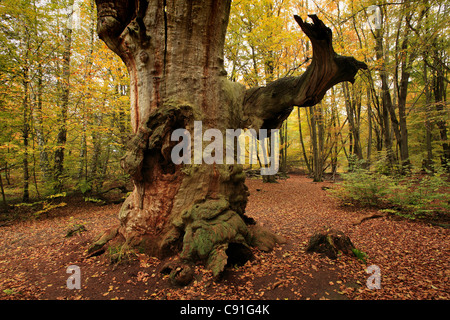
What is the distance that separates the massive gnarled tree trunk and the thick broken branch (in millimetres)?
15

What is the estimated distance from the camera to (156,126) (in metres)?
2.80

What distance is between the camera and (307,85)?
286 centimetres

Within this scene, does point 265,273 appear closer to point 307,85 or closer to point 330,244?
point 330,244

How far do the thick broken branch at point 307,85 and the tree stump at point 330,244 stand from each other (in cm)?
205

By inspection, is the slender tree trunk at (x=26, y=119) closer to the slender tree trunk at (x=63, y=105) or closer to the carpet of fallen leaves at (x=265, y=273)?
the slender tree trunk at (x=63, y=105)

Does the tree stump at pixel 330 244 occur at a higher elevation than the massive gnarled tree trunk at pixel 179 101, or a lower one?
lower

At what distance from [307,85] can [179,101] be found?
1.91 m

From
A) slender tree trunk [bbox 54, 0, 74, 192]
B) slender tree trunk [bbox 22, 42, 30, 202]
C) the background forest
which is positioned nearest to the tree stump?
the background forest

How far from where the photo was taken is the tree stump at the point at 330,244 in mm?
3033

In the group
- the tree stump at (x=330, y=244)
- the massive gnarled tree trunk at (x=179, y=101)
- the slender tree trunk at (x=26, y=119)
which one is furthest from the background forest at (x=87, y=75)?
the massive gnarled tree trunk at (x=179, y=101)

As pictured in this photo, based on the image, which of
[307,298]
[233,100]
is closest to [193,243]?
[307,298]

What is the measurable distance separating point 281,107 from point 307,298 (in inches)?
102

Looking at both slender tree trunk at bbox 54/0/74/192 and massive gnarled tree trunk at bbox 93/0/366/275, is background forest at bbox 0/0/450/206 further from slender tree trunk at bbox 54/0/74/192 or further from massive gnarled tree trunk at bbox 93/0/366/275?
massive gnarled tree trunk at bbox 93/0/366/275

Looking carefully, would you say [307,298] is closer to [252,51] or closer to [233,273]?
[233,273]
